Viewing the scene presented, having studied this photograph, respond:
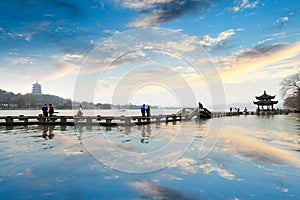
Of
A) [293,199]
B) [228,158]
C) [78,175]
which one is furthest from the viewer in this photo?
[228,158]

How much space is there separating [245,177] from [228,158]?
2013 millimetres

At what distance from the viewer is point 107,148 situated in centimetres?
892

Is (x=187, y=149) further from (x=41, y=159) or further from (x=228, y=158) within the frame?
(x=41, y=159)

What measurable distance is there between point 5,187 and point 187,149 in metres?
6.69

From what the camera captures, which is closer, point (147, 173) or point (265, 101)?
point (147, 173)

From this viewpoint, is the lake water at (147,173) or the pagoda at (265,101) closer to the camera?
the lake water at (147,173)

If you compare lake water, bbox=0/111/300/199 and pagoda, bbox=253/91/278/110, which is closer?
lake water, bbox=0/111/300/199

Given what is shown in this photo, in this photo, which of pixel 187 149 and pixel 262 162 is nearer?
pixel 262 162

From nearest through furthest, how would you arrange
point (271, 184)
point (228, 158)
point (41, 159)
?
1. point (271, 184)
2. point (41, 159)
3. point (228, 158)

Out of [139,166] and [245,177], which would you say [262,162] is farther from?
[139,166]

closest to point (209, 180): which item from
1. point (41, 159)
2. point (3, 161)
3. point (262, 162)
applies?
point (262, 162)

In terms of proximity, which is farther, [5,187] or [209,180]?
[209,180]

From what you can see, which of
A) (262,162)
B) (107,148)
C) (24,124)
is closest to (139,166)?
(107,148)

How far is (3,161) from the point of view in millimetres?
6680
